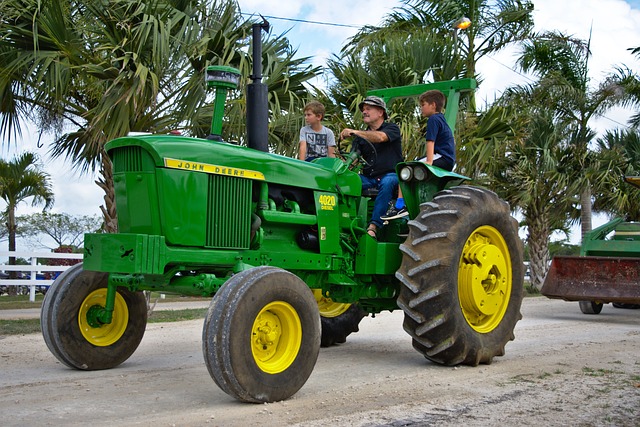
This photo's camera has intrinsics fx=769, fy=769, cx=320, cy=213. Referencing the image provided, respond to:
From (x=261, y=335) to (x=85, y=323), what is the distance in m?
1.88

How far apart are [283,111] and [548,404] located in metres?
7.85

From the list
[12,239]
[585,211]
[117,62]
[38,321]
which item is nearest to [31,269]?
[12,239]

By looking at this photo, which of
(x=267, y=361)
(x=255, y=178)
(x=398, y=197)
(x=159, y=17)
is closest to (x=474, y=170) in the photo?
(x=159, y=17)

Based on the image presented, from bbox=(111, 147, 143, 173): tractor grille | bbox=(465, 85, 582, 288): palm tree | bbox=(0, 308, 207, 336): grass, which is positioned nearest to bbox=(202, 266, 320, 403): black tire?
bbox=(111, 147, 143, 173): tractor grille

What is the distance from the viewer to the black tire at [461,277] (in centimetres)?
646

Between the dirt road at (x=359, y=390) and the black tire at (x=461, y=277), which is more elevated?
the black tire at (x=461, y=277)

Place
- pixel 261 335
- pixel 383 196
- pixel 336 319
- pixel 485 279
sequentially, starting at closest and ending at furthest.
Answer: pixel 261 335, pixel 485 279, pixel 383 196, pixel 336 319

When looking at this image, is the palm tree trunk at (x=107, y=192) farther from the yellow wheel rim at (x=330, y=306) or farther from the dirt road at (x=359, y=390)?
the yellow wheel rim at (x=330, y=306)

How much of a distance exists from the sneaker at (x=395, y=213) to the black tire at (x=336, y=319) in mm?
1476

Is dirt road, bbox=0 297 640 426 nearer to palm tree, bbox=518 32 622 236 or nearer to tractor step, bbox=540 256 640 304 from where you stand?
tractor step, bbox=540 256 640 304

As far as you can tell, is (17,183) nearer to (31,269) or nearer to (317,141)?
(31,269)

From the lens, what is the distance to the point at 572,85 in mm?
20750

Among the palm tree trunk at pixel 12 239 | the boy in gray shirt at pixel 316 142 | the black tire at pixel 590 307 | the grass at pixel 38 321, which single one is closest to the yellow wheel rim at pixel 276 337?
the boy in gray shirt at pixel 316 142

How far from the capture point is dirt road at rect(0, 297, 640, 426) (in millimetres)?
4668
